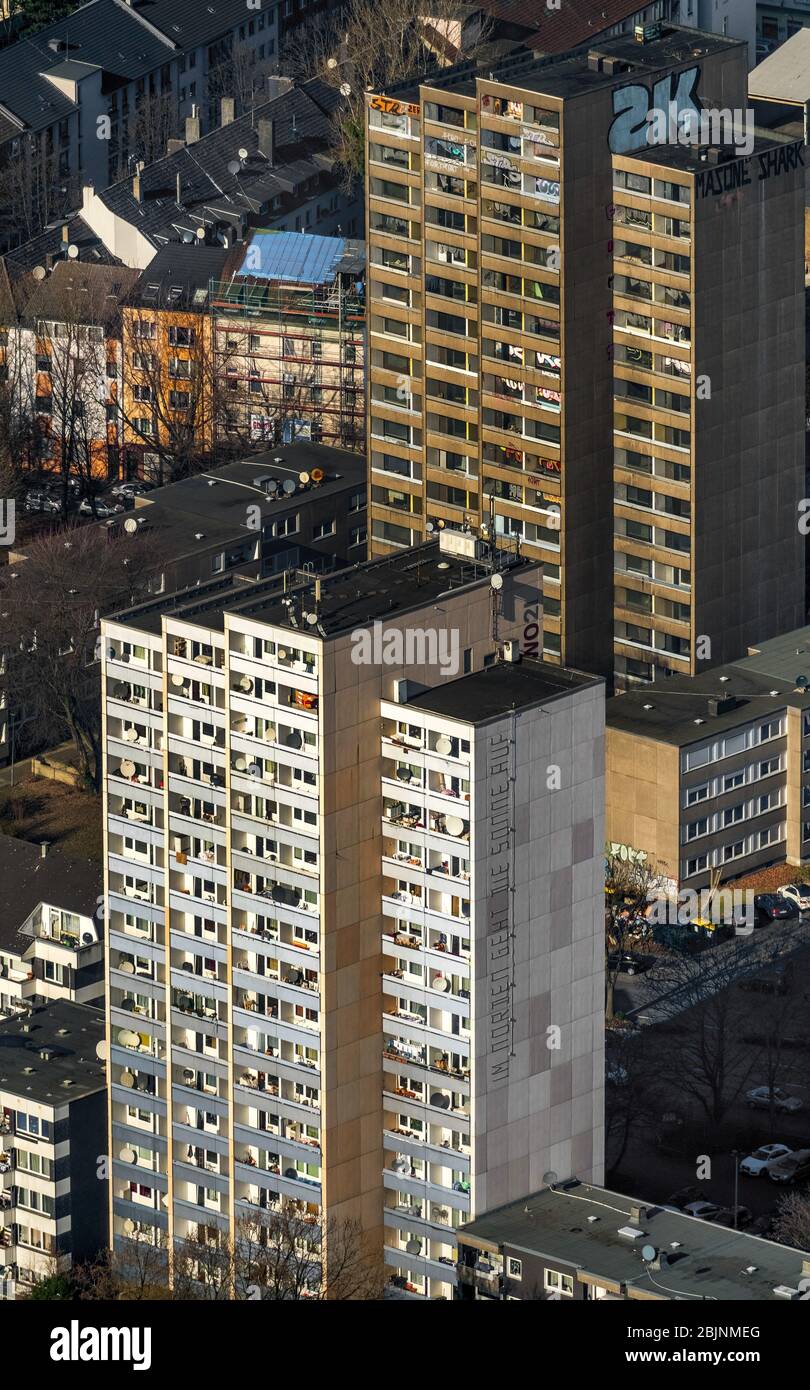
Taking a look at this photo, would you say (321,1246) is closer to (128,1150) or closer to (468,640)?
(128,1150)

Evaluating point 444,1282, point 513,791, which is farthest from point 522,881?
point 444,1282

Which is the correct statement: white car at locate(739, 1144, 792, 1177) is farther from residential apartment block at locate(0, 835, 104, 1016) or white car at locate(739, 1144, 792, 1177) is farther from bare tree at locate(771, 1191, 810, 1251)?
residential apartment block at locate(0, 835, 104, 1016)

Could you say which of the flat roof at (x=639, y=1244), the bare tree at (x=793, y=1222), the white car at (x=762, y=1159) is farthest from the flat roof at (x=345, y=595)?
the white car at (x=762, y=1159)

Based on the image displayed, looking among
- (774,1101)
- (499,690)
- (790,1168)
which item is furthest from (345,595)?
(774,1101)

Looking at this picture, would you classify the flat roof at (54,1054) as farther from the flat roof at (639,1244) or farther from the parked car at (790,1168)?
the parked car at (790,1168)

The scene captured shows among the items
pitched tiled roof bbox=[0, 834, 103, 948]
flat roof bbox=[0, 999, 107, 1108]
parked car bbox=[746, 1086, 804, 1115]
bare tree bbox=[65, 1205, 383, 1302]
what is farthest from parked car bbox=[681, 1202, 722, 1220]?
pitched tiled roof bbox=[0, 834, 103, 948]

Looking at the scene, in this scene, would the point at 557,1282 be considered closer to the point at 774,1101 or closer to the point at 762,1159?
the point at 762,1159
